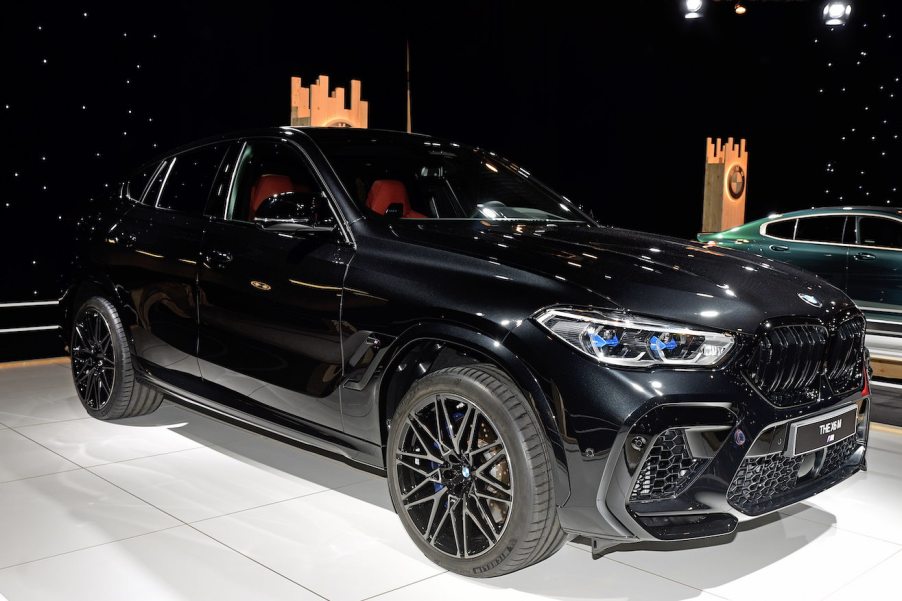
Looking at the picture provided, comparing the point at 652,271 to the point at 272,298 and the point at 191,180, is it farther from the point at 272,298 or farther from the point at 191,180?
the point at 191,180

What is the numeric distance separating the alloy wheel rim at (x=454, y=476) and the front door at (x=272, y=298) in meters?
0.37

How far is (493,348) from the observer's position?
2.45 m

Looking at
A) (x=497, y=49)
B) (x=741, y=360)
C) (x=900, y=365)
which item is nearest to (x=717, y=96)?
(x=497, y=49)

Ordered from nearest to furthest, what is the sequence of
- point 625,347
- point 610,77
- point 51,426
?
point 625,347 → point 51,426 → point 610,77

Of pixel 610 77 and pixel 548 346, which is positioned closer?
pixel 548 346

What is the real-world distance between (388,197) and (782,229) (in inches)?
242

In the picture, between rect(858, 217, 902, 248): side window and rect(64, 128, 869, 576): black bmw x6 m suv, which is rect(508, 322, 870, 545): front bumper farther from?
rect(858, 217, 902, 248): side window

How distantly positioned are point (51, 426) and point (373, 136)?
2.34 metres

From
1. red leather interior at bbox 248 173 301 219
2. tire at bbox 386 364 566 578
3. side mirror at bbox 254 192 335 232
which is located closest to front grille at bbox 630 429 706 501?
tire at bbox 386 364 566 578

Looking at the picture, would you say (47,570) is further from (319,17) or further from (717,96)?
(717,96)

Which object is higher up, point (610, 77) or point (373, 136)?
point (610, 77)

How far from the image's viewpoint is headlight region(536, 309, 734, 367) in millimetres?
2311

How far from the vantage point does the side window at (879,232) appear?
764cm

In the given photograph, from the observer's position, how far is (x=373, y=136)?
3559mm
